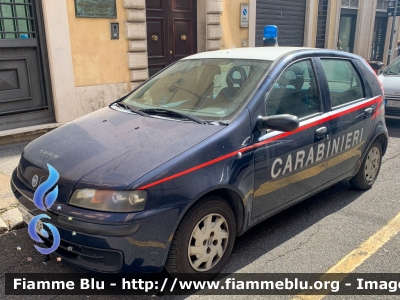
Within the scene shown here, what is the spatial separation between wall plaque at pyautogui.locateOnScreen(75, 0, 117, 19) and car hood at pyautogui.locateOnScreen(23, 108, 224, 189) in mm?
4210

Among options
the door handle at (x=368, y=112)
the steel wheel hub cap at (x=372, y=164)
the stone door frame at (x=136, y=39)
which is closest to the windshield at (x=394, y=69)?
the stone door frame at (x=136, y=39)

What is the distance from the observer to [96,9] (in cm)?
703

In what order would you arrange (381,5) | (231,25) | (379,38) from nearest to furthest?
1. (231,25)
2. (381,5)
3. (379,38)

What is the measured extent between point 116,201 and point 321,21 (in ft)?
43.7

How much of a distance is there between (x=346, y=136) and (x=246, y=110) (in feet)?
4.70

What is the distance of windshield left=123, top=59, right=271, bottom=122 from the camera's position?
316cm

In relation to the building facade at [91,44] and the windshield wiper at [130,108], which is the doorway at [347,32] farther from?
the windshield wiper at [130,108]

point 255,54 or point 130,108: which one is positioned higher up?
point 255,54

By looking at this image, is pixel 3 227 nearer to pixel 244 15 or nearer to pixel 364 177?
pixel 364 177

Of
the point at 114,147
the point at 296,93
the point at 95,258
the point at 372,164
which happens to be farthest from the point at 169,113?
the point at 372,164

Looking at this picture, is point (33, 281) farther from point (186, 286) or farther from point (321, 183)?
point (321, 183)

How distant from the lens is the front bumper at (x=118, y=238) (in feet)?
7.75

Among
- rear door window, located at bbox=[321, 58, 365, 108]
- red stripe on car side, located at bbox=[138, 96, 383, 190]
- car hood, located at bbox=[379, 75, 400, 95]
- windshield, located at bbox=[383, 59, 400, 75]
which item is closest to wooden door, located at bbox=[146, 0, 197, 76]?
car hood, located at bbox=[379, 75, 400, 95]

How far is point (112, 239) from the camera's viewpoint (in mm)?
2359
